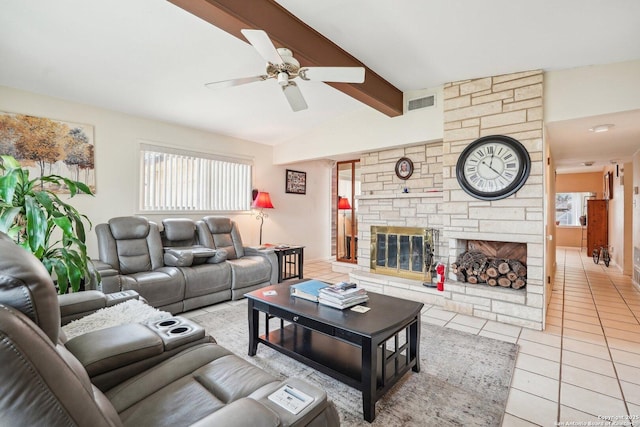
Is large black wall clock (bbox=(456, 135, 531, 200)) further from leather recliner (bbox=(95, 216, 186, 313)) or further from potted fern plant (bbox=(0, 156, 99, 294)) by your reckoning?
potted fern plant (bbox=(0, 156, 99, 294))

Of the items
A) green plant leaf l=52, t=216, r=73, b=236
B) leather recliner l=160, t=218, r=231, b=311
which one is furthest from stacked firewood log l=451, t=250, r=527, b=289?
green plant leaf l=52, t=216, r=73, b=236

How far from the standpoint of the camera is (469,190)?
3615 millimetres

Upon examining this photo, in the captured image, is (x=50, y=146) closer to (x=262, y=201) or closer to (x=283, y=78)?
(x=262, y=201)

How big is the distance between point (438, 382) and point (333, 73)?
2.37 metres

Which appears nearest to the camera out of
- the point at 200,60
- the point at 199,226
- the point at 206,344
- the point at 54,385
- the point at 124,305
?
the point at 54,385

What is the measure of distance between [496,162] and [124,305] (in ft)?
12.6

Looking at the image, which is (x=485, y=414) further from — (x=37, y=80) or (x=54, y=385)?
(x=37, y=80)

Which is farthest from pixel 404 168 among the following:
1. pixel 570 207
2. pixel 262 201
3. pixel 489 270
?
pixel 570 207

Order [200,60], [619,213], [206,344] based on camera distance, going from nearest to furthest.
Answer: [206,344]
[200,60]
[619,213]

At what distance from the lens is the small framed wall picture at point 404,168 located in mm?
4590

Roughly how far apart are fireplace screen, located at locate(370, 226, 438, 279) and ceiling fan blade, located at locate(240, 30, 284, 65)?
10.2 feet

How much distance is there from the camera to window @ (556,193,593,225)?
30.8 ft

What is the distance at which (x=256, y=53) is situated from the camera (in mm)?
3039

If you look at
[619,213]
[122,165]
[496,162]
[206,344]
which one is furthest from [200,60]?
[619,213]
